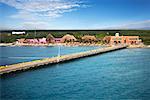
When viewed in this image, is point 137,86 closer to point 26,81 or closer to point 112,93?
point 112,93

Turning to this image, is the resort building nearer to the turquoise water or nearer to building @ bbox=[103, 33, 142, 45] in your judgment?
building @ bbox=[103, 33, 142, 45]

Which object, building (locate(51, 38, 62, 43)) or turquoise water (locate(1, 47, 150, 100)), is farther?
building (locate(51, 38, 62, 43))

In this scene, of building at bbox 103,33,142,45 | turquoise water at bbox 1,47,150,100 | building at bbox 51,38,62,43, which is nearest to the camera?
turquoise water at bbox 1,47,150,100

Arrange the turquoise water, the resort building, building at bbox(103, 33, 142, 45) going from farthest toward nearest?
1. the resort building
2. building at bbox(103, 33, 142, 45)
3. the turquoise water

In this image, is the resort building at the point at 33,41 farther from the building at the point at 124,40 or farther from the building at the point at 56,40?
the building at the point at 124,40

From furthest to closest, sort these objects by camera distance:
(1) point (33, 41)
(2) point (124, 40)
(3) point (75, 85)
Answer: (1) point (33, 41) < (2) point (124, 40) < (3) point (75, 85)

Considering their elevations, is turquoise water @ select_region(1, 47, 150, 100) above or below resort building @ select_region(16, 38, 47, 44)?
above

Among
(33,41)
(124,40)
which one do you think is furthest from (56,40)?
(124,40)

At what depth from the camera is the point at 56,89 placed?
7.86 meters

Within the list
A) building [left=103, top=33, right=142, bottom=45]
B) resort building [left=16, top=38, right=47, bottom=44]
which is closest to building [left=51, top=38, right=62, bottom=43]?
resort building [left=16, top=38, right=47, bottom=44]

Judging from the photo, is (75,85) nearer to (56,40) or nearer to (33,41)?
(33,41)

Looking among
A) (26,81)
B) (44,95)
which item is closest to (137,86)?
(44,95)

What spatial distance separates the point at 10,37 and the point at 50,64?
24.2m

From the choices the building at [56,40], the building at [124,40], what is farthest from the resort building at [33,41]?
the building at [124,40]
